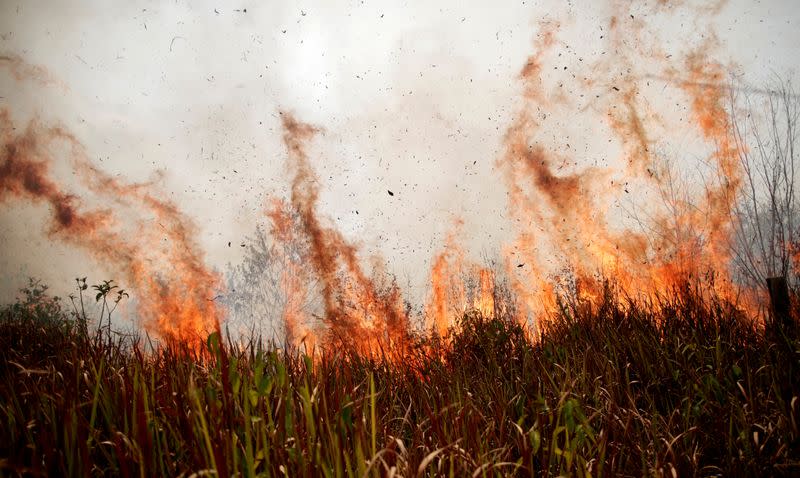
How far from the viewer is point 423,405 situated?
2.99 meters

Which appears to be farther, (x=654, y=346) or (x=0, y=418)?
(x=654, y=346)

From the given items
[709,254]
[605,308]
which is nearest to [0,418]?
[605,308]

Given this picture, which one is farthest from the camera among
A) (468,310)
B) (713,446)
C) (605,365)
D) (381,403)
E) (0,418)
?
(468,310)

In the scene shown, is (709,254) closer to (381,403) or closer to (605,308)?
(605,308)

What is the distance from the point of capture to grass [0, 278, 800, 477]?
1578 mm

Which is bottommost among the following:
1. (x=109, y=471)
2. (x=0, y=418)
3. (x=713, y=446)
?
(x=713, y=446)

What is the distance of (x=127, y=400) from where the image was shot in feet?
6.16

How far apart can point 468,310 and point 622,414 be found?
2988 millimetres

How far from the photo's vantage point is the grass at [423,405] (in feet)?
5.18

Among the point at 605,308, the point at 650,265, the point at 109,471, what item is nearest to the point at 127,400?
the point at 109,471

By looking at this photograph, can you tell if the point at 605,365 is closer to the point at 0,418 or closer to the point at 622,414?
the point at 622,414

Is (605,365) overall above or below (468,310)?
below

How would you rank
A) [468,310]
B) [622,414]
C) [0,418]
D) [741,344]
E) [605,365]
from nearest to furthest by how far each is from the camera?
[0,418] < [622,414] < [605,365] < [741,344] < [468,310]

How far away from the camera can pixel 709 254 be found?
9.16m
